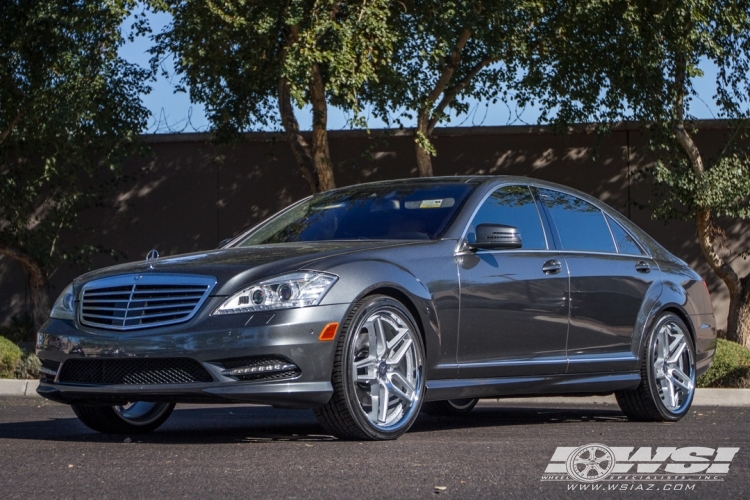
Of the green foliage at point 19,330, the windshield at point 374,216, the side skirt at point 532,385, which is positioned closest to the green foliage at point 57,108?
the green foliage at point 19,330

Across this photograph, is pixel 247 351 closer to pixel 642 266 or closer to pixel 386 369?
pixel 386 369

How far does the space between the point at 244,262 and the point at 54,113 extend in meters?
9.02

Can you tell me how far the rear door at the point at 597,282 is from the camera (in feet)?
24.1

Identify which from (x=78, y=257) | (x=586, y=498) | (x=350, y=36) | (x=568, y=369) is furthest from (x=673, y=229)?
(x=586, y=498)

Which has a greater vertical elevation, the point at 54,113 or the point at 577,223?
the point at 54,113

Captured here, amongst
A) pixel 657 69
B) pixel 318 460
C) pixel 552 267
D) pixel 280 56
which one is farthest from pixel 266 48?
pixel 318 460

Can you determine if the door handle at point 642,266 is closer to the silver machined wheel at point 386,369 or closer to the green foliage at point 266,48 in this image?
the silver machined wheel at point 386,369

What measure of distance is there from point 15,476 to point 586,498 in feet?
8.05

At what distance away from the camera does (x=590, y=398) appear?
419 inches

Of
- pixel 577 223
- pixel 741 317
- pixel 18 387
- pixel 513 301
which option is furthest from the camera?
pixel 741 317

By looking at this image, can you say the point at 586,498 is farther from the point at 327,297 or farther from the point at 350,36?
the point at 350,36

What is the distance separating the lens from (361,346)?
598cm

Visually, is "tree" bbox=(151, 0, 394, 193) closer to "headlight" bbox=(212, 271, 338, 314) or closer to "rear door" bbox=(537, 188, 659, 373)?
"rear door" bbox=(537, 188, 659, 373)

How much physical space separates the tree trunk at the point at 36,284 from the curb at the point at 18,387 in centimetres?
608
